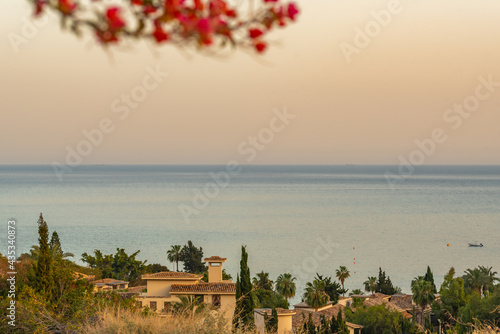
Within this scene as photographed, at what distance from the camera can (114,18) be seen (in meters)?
1.92

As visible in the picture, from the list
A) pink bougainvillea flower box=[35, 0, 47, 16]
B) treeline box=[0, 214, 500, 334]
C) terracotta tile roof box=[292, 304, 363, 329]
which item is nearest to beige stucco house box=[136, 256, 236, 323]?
treeline box=[0, 214, 500, 334]

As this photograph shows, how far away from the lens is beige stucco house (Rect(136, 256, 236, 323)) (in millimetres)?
28188

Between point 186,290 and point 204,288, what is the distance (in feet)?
3.20

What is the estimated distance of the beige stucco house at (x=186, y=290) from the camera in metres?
28.2

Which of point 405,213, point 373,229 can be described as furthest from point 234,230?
point 405,213

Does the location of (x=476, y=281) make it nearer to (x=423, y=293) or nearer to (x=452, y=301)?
(x=423, y=293)

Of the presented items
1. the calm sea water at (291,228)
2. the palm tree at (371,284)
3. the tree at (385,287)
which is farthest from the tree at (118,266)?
the tree at (385,287)

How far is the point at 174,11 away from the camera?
2070mm

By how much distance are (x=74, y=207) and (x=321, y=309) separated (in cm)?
9368

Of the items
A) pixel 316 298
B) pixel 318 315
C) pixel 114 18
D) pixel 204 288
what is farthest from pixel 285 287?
pixel 114 18

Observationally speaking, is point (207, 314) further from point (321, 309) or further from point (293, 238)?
point (293, 238)

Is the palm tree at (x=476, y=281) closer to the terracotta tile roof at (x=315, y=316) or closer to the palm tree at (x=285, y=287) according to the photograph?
the terracotta tile roof at (x=315, y=316)

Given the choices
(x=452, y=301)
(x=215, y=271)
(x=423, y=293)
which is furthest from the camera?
(x=423, y=293)

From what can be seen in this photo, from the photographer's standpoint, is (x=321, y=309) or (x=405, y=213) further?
(x=405, y=213)
